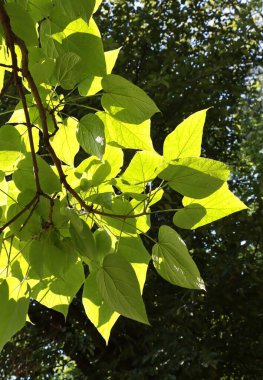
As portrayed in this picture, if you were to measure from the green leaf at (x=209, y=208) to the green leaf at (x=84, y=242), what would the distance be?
0.06 m

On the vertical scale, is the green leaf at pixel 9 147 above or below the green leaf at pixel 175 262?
above

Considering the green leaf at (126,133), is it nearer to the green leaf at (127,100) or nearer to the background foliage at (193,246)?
the green leaf at (127,100)

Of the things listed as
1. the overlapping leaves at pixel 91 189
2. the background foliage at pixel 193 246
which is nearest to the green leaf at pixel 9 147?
the overlapping leaves at pixel 91 189

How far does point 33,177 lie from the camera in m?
0.30

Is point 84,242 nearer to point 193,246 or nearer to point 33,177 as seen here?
point 33,177

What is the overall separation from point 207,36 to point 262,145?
558mm

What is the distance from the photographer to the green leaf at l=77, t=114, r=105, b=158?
297 mm

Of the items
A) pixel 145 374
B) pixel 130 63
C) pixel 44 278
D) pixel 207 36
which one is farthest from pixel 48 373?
pixel 44 278

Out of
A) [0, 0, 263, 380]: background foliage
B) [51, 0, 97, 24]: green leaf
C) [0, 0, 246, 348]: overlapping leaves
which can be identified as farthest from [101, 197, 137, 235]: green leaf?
[0, 0, 263, 380]: background foliage

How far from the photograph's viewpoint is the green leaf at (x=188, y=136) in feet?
0.95

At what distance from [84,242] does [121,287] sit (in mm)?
30

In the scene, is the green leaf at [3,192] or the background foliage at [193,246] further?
the background foliage at [193,246]

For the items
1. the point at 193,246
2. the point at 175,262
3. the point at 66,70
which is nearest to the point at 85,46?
the point at 66,70

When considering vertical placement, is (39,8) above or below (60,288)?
above
